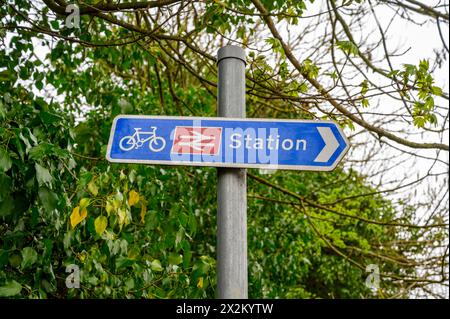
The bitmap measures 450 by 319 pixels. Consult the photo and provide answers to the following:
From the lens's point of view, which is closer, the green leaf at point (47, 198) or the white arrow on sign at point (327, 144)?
the white arrow on sign at point (327, 144)

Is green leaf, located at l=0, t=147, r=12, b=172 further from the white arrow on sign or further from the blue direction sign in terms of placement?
the white arrow on sign

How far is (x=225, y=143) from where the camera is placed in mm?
1379

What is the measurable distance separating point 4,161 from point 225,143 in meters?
0.88

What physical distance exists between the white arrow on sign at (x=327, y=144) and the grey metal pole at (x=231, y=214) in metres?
0.22

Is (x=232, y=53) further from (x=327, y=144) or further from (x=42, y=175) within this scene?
(x=42, y=175)

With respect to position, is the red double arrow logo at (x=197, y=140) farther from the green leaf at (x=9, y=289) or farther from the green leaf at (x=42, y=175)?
the green leaf at (x=9, y=289)

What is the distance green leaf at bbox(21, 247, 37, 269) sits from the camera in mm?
2197

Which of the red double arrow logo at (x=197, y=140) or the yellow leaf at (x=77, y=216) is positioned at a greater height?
the red double arrow logo at (x=197, y=140)

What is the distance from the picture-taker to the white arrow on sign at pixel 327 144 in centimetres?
144

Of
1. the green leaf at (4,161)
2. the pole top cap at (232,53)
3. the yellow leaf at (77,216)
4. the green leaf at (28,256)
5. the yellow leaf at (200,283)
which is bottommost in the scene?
the yellow leaf at (200,283)

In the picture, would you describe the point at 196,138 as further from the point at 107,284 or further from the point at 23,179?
the point at 107,284

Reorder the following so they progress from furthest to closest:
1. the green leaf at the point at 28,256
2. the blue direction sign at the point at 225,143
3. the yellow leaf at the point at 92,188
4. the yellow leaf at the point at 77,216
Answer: the green leaf at the point at 28,256 < the yellow leaf at the point at 92,188 < the yellow leaf at the point at 77,216 < the blue direction sign at the point at 225,143

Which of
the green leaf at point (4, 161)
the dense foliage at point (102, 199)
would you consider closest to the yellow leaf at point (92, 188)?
the dense foliage at point (102, 199)
